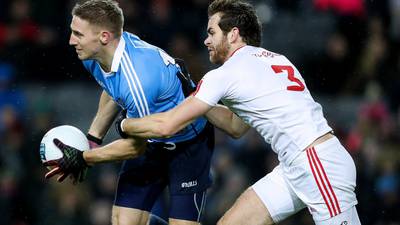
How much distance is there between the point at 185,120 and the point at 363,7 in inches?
234

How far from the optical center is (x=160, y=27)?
34.7ft

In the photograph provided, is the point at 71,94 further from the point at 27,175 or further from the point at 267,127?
the point at 267,127

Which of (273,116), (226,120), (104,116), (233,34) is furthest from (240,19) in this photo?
(104,116)

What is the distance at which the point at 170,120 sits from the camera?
19.4ft

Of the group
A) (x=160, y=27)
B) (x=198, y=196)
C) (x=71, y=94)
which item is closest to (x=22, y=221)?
(x=71, y=94)

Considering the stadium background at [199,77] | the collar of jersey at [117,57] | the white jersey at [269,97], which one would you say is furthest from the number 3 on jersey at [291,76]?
the stadium background at [199,77]

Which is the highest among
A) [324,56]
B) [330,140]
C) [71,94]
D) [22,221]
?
[330,140]

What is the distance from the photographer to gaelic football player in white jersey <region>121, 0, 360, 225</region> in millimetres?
5918

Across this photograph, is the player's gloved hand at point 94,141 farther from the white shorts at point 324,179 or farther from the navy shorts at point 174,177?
the white shorts at point 324,179

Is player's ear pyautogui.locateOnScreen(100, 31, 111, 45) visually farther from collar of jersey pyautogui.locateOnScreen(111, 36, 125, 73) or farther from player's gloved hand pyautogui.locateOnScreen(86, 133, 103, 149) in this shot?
player's gloved hand pyautogui.locateOnScreen(86, 133, 103, 149)


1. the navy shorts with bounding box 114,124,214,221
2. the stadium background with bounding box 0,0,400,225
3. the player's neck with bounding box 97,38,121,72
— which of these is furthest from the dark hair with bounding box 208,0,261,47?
the stadium background with bounding box 0,0,400,225

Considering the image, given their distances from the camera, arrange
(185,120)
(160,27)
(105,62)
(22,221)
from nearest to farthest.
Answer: (185,120), (105,62), (22,221), (160,27)

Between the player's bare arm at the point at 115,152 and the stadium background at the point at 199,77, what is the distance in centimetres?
341

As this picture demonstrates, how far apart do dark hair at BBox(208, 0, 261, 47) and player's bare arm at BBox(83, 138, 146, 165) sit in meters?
0.95
